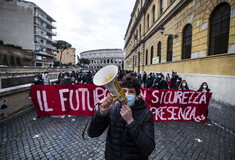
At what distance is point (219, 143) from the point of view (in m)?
3.10

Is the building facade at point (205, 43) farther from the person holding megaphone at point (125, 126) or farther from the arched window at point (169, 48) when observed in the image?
the person holding megaphone at point (125, 126)

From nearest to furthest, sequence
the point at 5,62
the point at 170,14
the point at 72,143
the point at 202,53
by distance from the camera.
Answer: the point at 72,143
the point at 202,53
the point at 170,14
the point at 5,62

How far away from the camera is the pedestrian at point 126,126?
1.16m

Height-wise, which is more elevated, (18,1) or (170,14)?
(18,1)

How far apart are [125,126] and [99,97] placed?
3.66 meters

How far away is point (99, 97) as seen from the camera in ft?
15.9

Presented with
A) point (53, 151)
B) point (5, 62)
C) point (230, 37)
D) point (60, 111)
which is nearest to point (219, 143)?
point (53, 151)

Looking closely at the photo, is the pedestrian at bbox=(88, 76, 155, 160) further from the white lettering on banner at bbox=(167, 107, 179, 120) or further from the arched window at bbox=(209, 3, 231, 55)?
the arched window at bbox=(209, 3, 231, 55)

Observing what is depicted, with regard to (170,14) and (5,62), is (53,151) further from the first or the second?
(5,62)

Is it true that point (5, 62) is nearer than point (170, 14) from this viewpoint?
No

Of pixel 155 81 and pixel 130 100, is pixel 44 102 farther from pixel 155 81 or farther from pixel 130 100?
pixel 155 81

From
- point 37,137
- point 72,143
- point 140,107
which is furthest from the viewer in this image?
point 37,137

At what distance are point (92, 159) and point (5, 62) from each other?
28.1 m

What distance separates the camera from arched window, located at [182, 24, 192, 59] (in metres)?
10.0
